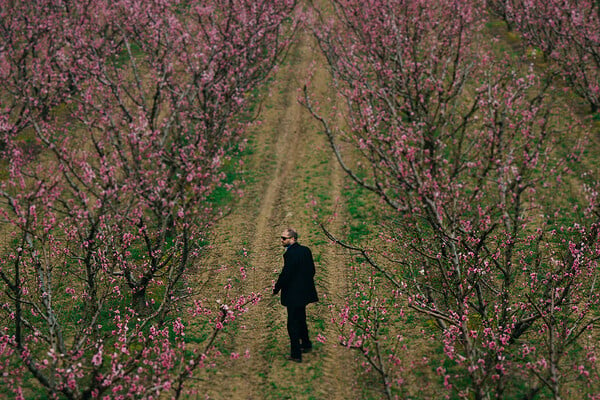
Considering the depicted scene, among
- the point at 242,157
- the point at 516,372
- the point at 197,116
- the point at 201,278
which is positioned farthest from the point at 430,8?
the point at 516,372

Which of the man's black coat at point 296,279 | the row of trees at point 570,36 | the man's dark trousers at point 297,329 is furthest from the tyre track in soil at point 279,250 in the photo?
the row of trees at point 570,36

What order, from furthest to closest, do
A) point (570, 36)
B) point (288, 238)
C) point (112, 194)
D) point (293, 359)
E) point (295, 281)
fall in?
1. point (570, 36)
2. point (293, 359)
3. point (288, 238)
4. point (295, 281)
5. point (112, 194)

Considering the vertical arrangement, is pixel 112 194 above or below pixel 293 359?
above

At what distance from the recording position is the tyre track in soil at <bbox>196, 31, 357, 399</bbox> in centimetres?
1059

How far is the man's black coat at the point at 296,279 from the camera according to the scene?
10586 mm

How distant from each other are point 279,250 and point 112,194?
261 inches

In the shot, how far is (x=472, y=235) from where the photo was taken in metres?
11.0

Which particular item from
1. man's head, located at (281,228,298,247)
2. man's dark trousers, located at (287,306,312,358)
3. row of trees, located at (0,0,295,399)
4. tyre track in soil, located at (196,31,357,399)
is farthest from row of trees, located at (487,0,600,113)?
man's dark trousers, located at (287,306,312,358)

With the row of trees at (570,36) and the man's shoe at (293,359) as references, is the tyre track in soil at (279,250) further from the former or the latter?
the row of trees at (570,36)

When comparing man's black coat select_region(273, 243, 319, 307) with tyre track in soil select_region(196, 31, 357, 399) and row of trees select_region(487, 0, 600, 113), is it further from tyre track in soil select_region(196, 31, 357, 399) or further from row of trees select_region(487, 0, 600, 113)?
row of trees select_region(487, 0, 600, 113)

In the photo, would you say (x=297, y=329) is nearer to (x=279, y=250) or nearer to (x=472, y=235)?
(x=472, y=235)

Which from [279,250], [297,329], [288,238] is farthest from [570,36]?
[297,329]

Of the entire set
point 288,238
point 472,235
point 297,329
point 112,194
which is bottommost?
point 297,329

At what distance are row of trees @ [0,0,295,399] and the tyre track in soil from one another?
29.0 inches
